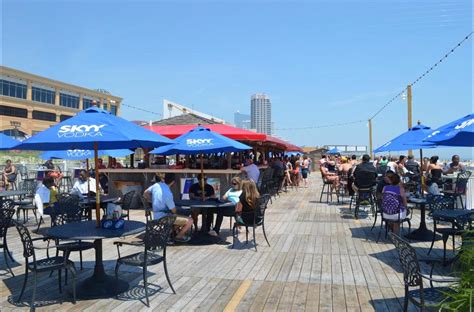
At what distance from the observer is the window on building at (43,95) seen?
60.9 m

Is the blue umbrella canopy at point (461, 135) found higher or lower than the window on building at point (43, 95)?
lower

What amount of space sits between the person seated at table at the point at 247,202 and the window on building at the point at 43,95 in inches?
2449

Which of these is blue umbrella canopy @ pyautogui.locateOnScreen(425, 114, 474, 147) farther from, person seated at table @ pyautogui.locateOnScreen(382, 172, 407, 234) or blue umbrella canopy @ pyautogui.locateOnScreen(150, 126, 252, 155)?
blue umbrella canopy @ pyautogui.locateOnScreen(150, 126, 252, 155)

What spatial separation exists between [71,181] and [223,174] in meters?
9.17

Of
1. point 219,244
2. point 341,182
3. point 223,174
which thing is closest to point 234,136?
point 223,174

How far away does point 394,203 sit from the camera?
22.4 feet

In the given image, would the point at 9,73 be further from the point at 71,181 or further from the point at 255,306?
the point at 255,306

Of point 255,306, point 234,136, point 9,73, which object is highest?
point 9,73

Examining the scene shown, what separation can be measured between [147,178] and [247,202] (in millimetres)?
6077

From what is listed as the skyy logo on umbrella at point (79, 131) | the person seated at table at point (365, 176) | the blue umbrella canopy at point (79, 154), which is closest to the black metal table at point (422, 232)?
the person seated at table at point (365, 176)

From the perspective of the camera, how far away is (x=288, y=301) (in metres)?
4.43

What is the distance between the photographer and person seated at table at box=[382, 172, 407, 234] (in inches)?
269

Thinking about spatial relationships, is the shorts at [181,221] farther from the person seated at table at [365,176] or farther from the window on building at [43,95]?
the window on building at [43,95]

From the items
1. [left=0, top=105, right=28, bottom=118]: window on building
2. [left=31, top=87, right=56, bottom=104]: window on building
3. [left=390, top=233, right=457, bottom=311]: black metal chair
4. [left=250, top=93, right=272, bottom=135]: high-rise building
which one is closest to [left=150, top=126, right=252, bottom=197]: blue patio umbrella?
[left=390, top=233, right=457, bottom=311]: black metal chair
